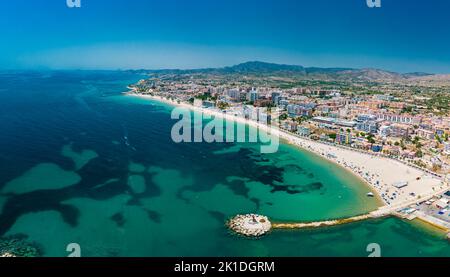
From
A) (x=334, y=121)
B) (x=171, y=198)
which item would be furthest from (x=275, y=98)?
(x=171, y=198)

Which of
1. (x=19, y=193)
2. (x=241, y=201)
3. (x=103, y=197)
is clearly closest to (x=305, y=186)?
(x=241, y=201)

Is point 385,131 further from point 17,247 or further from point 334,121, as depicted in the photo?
point 17,247

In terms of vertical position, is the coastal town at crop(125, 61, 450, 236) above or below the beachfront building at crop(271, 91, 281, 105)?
below

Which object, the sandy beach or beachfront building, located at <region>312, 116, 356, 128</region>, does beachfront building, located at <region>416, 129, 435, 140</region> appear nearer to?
beachfront building, located at <region>312, 116, 356, 128</region>

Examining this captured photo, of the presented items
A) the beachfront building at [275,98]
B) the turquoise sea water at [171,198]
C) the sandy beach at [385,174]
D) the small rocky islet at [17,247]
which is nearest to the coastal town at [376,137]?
the sandy beach at [385,174]

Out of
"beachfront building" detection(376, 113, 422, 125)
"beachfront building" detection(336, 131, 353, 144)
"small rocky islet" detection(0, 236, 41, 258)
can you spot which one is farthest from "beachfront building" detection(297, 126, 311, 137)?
"small rocky islet" detection(0, 236, 41, 258)

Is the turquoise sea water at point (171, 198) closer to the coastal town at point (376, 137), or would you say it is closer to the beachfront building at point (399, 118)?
the coastal town at point (376, 137)

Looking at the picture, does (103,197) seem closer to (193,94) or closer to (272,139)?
(272,139)
